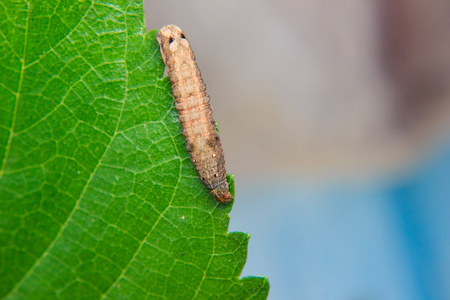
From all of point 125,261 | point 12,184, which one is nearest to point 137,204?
point 125,261

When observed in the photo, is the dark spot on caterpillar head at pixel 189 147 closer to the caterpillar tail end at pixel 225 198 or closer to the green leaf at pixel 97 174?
the green leaf at pixel 97 174

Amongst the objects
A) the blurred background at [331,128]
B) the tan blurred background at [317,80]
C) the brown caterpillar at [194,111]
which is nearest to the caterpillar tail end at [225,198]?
the brown caterpillar at [194,111]

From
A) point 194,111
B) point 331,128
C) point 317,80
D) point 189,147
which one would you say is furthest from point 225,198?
point 317,80

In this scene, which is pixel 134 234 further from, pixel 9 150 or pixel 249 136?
pixel 249 136

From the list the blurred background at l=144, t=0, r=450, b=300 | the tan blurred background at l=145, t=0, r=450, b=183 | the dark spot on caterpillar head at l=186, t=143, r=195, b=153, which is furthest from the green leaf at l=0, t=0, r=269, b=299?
the tan blurred background at l=145, t=0, r=450, b=183

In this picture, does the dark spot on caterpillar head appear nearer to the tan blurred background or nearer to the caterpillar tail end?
the caterpillar tail end

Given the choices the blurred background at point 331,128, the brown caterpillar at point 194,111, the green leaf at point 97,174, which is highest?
the blurred background at point 331,128

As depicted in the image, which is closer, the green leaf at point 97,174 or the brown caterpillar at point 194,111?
the green leaf at point 97,174
